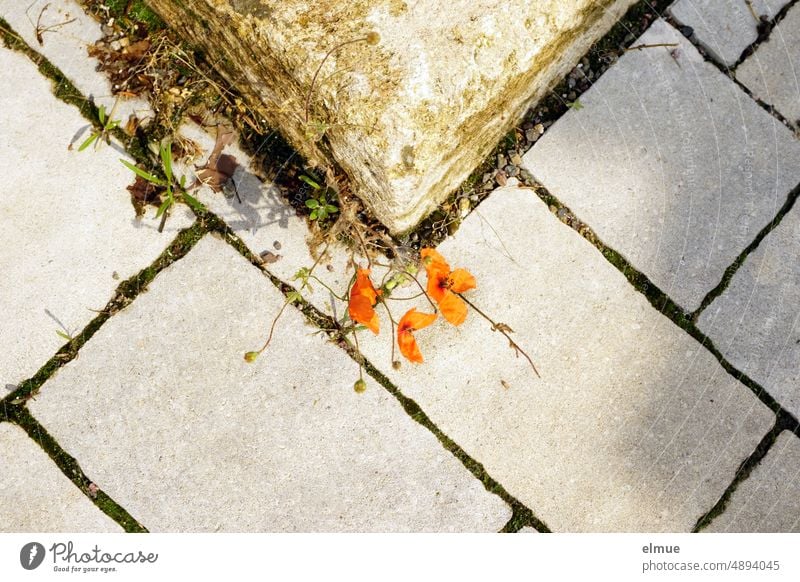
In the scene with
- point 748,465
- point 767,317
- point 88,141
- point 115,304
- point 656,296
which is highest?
point 88,141

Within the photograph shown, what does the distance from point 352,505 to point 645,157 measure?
166 centimetres

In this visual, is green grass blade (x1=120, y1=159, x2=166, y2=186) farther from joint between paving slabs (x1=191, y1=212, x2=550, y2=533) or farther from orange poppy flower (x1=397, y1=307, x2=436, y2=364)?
orange poppy flower (x1=397, y1=307, x2=436, y2=364)

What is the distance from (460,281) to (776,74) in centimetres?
147

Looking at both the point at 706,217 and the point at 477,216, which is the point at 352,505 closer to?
the point at 477,216

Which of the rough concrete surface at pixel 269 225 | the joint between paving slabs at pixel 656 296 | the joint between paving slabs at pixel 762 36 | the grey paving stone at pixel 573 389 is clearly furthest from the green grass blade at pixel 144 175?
the joint between paving slabs at pixel 762 36

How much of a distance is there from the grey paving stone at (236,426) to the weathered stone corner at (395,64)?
0.69 metres

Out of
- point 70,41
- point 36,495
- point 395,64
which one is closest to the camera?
point 395,64

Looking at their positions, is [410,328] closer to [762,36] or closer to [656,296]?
[656,296]

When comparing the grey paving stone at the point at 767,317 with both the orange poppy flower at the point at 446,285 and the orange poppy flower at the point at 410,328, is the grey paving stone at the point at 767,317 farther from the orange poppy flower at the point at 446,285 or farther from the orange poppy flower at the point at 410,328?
the orange poppy flower at the point at 410,328

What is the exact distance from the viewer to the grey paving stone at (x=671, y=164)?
7.72 feet

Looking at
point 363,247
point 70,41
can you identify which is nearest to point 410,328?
point 363,247

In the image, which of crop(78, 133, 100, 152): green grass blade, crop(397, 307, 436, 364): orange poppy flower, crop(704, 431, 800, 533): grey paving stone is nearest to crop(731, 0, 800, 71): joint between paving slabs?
crop(704, 431, 800, 533): grey paving stone

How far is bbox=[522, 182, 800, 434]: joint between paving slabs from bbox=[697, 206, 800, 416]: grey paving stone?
0.02m

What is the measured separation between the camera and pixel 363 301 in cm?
214
